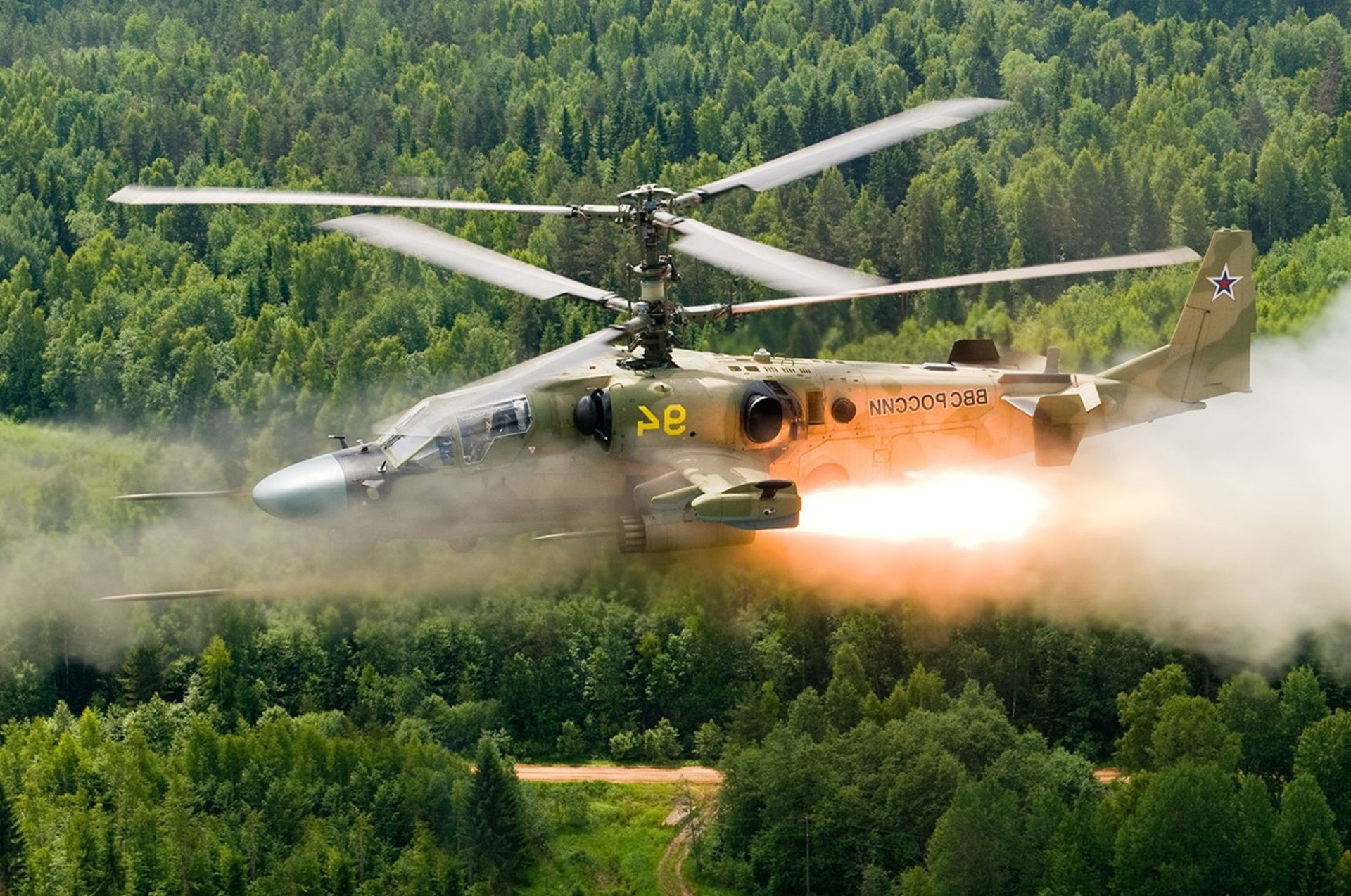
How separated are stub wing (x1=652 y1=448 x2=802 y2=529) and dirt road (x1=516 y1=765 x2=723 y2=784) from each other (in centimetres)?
5192

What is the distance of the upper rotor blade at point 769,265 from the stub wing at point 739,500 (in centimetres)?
372

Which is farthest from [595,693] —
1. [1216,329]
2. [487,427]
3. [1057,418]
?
[487,427]

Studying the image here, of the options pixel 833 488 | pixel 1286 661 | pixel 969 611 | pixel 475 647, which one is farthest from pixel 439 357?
pixel 833 488

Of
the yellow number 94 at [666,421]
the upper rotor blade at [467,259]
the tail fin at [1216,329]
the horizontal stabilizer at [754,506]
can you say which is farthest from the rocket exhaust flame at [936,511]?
the upper rotor blade at [467,259]

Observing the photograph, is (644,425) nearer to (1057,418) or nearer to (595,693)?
(1057,418)

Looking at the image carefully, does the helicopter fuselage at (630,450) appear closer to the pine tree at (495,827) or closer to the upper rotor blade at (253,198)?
the upper rotor blade at (253,198)

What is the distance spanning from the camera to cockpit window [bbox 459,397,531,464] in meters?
41.3

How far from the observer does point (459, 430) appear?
41312 millimetres

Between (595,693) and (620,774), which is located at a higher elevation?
(595,693)

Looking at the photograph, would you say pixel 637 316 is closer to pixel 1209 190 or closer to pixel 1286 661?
pixel 1286 661

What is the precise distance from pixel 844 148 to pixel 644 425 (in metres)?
5.98

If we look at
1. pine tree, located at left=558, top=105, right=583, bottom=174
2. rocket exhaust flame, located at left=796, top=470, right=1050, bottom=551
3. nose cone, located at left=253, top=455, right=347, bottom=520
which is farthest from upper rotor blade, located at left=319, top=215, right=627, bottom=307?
pine tree, located at left=558, top=105, right=583, bottom=174

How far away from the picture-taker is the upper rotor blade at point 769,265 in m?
36.3

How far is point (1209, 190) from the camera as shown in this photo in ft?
474
